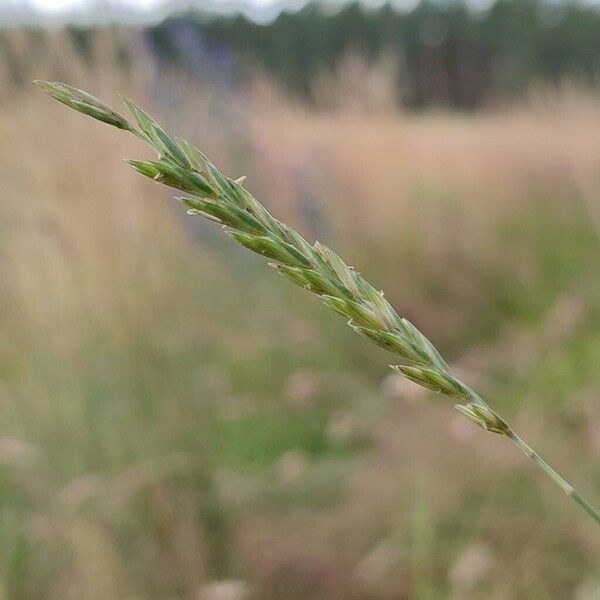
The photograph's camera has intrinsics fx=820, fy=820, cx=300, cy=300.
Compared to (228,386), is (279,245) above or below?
above

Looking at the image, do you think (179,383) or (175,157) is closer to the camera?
(175,157)

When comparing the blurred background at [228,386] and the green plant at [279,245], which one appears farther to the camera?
the blurred background at [228,386]

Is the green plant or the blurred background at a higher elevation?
the green plant

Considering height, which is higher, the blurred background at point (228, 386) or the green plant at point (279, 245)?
the green plant at point (279, 245)

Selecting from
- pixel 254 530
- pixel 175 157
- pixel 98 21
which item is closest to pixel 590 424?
pixel 254 530

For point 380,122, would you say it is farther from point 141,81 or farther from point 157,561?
point 157,561
